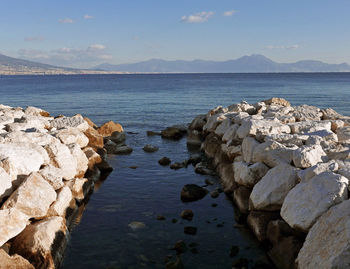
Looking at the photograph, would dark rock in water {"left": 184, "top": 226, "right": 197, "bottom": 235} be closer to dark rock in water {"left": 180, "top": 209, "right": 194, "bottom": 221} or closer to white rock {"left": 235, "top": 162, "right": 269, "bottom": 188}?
dark rock in water {"left": 180, "top": 209, "right": 194, "bottom": 221}

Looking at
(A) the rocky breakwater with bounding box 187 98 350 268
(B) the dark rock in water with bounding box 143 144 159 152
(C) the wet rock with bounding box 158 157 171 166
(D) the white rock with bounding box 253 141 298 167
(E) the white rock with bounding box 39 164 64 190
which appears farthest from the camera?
(B) the dark rock in water with bounding box 143 144 159 152

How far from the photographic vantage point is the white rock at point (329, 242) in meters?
6.63

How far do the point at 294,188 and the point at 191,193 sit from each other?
4949 millimetres

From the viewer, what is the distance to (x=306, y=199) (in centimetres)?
879

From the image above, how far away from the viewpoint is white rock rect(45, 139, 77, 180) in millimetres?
13180

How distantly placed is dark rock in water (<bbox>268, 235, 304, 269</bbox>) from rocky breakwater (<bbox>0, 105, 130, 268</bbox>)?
19.0 ft

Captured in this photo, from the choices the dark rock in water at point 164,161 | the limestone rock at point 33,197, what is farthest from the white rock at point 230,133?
the limestone rock at point 33,197

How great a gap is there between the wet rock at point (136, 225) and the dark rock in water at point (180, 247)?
1641 millimetres

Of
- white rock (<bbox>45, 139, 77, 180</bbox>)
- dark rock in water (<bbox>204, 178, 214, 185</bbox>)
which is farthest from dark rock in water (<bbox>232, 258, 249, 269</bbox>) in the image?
white rock (<bbox>45, 139, 77, 180</bbox>)

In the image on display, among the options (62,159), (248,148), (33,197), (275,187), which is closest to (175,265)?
(275,187)

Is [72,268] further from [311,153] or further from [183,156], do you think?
[183,156]

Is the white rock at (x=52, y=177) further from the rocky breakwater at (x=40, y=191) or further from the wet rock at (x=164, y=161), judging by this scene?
the wet rock at (x=164, y=161)

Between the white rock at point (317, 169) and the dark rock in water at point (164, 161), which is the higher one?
the white rock at point (317, 169)

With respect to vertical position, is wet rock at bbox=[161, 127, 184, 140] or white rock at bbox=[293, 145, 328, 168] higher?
white rock at bbox=[293, 145, 328, 168]
